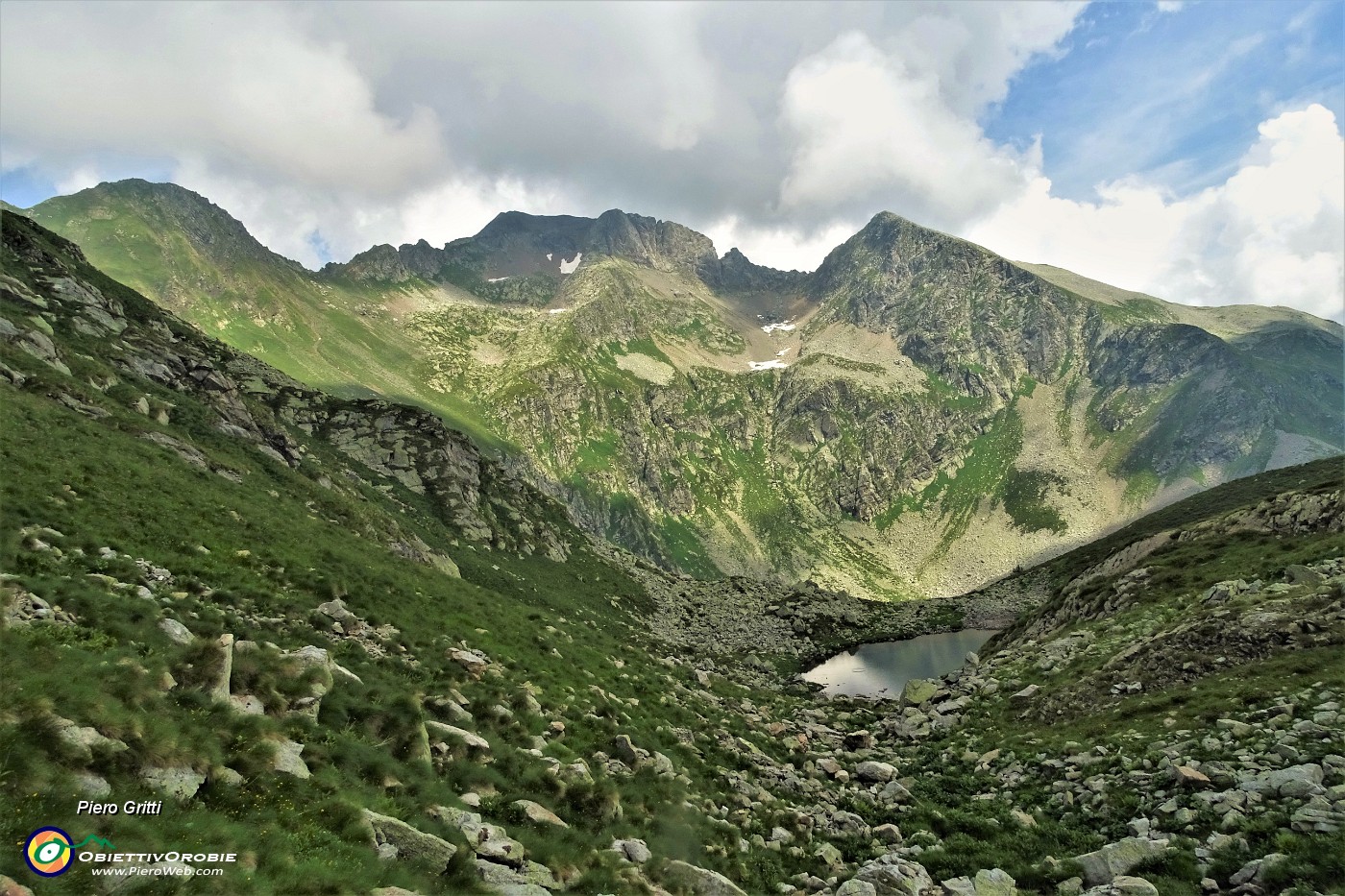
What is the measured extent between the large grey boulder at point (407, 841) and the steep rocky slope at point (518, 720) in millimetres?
53

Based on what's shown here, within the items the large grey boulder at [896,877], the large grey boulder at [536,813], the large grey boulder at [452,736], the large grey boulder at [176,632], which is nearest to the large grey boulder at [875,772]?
the large grey boulder at [896,877]

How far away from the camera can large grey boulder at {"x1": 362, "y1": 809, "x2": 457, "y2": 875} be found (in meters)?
11.4

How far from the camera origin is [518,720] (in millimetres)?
21094

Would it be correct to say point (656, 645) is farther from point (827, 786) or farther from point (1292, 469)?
point (1292, 469)

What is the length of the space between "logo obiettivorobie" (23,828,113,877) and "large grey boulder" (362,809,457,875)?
4511 mm

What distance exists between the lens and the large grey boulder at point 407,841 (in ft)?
37.5

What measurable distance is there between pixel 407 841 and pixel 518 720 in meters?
9.71

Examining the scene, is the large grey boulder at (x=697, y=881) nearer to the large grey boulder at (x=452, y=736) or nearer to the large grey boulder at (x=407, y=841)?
the large grey boulder at (x=407, y=841)

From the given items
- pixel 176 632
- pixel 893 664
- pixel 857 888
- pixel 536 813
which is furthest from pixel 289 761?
pixel 893 664

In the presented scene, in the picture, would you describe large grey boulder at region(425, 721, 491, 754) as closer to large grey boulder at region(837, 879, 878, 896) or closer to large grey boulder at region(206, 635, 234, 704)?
large grey boulder at region(206, 635, 234, 704)

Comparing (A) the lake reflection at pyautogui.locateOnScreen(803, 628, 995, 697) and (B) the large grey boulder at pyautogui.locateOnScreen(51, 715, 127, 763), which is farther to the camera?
(A) the lake reflection at pyautogui.locateOnScreen(803, 628, 995, 697)

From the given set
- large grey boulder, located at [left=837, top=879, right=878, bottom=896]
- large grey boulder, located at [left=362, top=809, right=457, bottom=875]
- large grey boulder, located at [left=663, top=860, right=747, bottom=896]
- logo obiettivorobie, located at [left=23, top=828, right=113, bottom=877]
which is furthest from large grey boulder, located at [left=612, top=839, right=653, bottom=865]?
logo obiettivorobie, located at [left=23, top=828, right=113, bottom=877]

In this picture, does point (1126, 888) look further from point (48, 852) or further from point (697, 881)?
point (48, 852)
